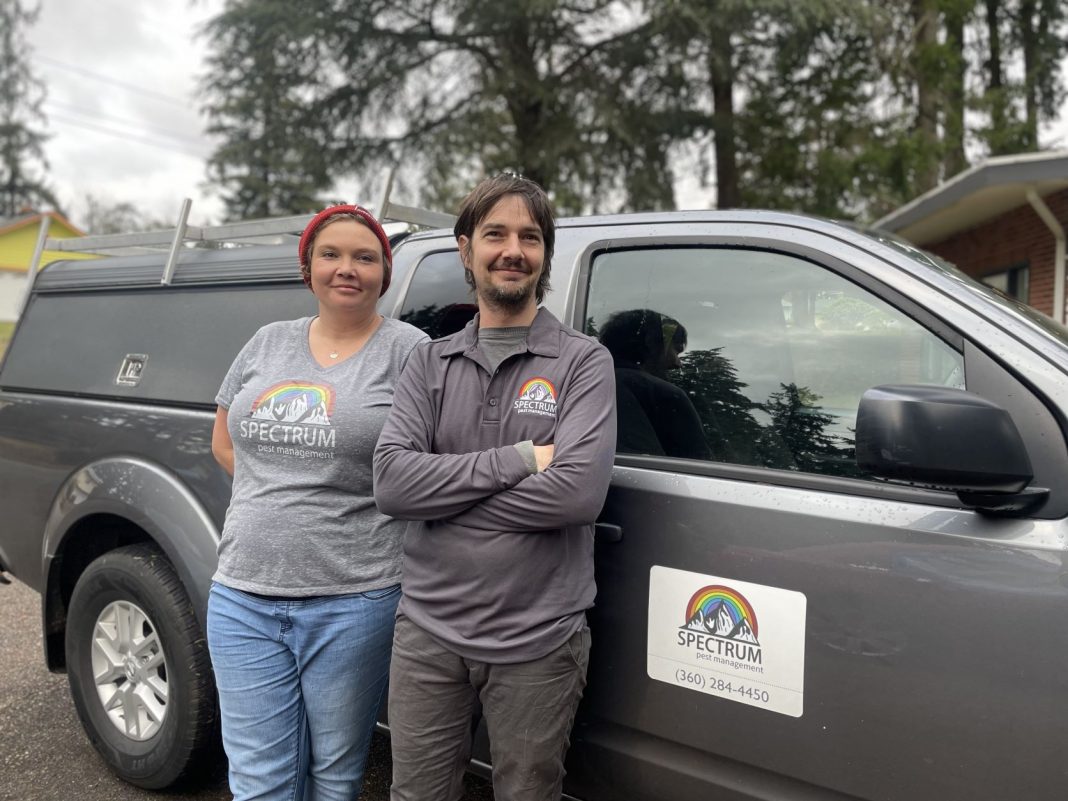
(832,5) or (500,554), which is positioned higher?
(832,5)

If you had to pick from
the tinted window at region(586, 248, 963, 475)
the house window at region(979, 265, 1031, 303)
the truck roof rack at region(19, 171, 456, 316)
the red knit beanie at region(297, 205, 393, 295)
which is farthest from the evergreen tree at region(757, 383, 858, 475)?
the house window at region(979, 265, 1031, 303)

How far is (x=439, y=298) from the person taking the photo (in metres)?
2.58

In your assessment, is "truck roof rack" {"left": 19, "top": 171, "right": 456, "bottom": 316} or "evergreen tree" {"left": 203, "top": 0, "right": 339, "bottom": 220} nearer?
"truck roof rack" {"left": 19, "top": 171, "right": 456, "bottom": 316}

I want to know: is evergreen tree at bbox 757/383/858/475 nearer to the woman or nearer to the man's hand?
the man's hand

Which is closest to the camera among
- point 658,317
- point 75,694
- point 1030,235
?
point 658,317

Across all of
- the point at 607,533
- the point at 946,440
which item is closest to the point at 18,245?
the point at 607,533

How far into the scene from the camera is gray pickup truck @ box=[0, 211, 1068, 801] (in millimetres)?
1605

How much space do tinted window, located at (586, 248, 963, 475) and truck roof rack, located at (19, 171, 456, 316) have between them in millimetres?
900

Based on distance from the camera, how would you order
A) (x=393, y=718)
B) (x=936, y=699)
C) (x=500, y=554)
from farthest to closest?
(x=393, y=718) < (x=500, y=554) < (x=936, y=699)

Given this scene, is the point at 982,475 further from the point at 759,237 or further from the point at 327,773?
the point at 327,773

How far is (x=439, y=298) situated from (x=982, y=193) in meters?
7.41

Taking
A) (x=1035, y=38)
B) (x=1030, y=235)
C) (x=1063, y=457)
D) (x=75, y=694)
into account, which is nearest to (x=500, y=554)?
(x=1063, y=457)

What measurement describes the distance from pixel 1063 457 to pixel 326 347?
164cm

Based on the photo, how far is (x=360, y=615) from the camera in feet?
6.82
